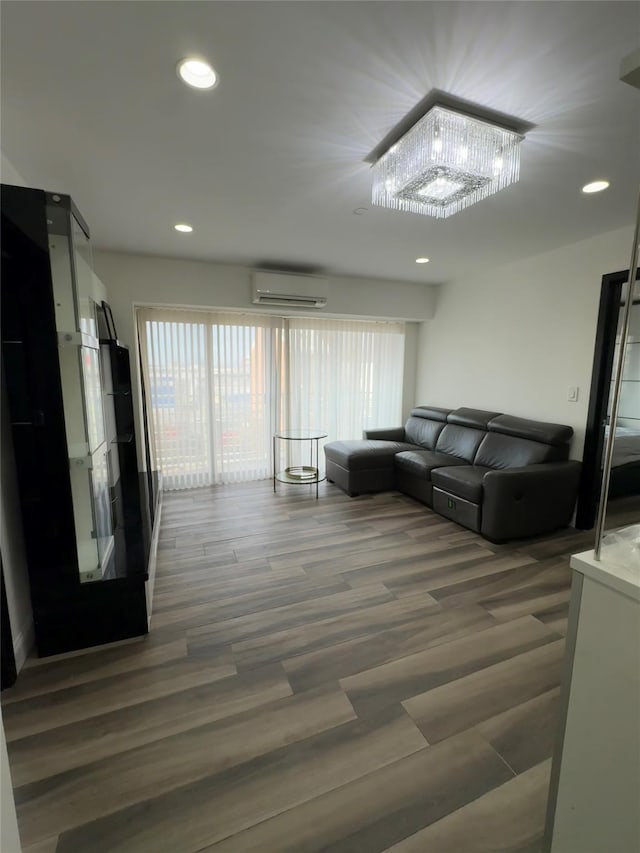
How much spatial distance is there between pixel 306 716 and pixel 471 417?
136 inches

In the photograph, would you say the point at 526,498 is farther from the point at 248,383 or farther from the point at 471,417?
the point at 248,383

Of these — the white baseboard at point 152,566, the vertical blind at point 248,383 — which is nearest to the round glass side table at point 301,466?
the vertical blind at point 248,383

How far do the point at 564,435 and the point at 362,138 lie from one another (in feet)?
9.58

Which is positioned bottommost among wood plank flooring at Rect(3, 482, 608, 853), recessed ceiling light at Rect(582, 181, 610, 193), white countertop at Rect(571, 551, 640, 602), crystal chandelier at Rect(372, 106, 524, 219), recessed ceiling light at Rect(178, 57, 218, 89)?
wood plank flooring at Rect(3, 482, 608, 853)

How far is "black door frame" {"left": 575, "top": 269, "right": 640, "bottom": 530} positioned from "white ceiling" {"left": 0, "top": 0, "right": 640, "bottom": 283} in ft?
2.30

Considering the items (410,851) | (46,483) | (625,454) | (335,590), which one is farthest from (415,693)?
(625,454)

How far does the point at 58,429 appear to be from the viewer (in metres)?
1.76

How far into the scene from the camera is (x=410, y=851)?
3.66 feet

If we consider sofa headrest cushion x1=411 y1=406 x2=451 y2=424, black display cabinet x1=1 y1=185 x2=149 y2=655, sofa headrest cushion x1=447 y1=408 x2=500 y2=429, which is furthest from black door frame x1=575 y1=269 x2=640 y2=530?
black display cabinet x1=1 y1=185 x2=149 y2=655

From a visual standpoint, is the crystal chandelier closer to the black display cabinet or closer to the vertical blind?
the black display cabinet

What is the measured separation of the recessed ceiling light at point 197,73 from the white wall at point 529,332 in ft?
10.4

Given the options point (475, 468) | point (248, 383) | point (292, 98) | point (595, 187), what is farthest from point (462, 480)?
point (292, 98)

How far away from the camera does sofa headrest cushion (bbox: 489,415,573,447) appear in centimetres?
330

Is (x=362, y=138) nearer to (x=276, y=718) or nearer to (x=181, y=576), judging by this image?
(x=276, y=718)
